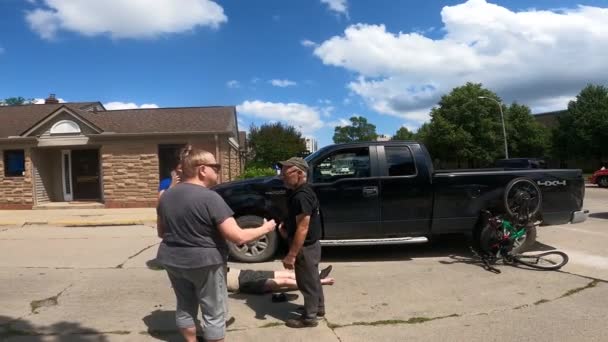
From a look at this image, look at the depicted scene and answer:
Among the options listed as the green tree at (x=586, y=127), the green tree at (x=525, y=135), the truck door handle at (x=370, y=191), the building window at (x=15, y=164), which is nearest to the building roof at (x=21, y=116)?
the building window at (x=15, y=164)

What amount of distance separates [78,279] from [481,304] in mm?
5121

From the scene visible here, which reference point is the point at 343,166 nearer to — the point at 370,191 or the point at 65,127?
the point at 370,191

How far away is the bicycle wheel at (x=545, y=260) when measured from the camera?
641 centimetres

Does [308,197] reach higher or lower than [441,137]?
lower

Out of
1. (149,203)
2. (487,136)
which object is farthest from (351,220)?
(487,136)

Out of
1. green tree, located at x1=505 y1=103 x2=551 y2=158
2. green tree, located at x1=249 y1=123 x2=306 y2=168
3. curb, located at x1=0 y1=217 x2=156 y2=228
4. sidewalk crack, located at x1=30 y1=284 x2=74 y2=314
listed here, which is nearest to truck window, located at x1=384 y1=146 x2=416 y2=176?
sidewalk crack, located at x1=30 y1=284 x2=74 y2=314

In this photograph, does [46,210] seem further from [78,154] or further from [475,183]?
[475,183]

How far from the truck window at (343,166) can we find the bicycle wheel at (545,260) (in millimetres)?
2510

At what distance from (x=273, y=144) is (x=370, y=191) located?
33160 millimetres

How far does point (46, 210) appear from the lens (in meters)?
16.9

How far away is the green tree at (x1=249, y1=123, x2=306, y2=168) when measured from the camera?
129 ft

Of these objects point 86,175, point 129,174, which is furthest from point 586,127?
point 86,175

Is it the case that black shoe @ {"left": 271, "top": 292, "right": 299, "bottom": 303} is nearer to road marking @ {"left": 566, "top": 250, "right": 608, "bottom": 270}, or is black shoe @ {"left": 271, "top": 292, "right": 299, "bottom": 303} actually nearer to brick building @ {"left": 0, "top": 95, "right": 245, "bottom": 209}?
road marking @ {"left": 566, "top": 250, "right": 608, "bottom": 270}

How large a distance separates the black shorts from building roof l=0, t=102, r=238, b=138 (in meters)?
12.4
